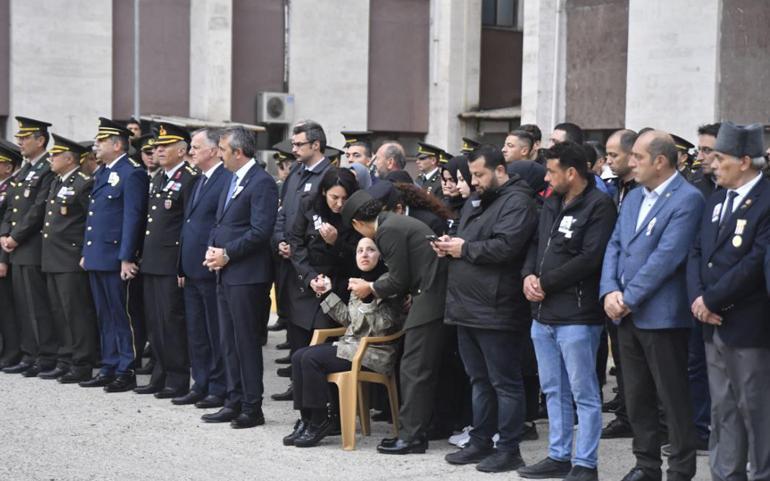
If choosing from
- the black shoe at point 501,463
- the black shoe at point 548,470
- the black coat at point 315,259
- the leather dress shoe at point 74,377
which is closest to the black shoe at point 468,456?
the black shoe at point 501,463

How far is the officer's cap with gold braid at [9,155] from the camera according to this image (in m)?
11.5

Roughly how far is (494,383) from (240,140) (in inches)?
108

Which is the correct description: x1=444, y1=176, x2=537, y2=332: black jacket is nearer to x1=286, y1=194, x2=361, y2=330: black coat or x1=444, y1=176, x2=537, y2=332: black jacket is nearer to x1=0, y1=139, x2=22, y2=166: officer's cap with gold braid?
x1=286, y1=194, x2=361, y2=330: black coat

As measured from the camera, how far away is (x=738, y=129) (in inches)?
250

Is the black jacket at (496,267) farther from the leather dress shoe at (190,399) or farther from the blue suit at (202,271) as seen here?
the leather dress shoe at (190,399)

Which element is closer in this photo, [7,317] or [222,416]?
[222,416]

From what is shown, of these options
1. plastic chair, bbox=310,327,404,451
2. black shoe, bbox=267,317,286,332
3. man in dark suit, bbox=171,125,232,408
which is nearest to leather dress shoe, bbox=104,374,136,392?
man in dark suit, bbox=171,125,232,408

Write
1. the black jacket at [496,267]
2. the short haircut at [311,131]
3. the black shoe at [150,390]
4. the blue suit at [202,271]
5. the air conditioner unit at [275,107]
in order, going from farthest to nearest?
the air conditioner unit at [275,107], the black shoe at [150,390], the short haircut at [311,131], the blue suit at [202,271], the black jacket at [496,267]

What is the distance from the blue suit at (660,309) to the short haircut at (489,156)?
100cm

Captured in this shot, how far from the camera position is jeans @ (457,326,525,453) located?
7289mm

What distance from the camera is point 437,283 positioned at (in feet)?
25.4

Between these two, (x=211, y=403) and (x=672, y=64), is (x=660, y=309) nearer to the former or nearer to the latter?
(x=211, y=403)

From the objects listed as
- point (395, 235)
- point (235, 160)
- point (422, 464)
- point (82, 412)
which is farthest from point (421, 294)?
point (82, 412)

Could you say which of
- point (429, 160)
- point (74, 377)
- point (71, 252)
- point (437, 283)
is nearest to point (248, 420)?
point (437, 283)
